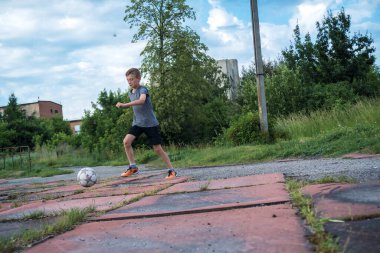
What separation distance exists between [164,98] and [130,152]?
38.7ft

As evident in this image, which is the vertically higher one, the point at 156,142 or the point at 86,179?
the point at 156,142

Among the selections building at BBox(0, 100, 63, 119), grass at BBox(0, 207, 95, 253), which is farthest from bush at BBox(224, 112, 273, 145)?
building at BBox(0, 100, 63, 119)

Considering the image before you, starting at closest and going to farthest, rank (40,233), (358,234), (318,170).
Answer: (358,234) < (40,233) < (318,170)

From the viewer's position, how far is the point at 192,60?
59.0 feet

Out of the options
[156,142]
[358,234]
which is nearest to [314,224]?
[358,234]

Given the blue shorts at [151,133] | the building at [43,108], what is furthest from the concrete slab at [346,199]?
the building at [43,108]

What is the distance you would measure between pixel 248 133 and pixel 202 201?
8.82m

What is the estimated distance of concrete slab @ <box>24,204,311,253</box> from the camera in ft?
4.81

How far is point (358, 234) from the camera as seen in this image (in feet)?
4.64

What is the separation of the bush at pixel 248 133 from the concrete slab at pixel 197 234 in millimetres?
8999

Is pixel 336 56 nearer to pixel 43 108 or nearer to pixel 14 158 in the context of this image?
pixel 14 158

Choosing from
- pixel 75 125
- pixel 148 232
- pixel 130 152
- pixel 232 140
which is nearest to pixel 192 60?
pixel 232 140

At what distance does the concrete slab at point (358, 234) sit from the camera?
1.27 m

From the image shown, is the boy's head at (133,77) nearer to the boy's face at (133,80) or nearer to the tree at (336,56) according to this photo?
the boy's face at (133,80)
